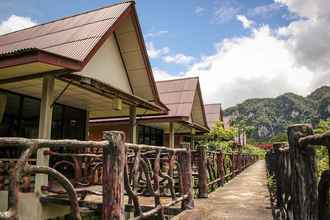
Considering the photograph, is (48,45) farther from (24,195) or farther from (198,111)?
(198,111)

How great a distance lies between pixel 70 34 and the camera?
27.6 ft

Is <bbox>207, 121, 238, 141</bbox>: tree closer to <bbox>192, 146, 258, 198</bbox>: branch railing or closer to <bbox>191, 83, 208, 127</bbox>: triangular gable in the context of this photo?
<bbox>191, 83, 208, 127</bbox>: triangular gable

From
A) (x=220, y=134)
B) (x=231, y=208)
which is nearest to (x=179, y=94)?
(x=220, y=134)

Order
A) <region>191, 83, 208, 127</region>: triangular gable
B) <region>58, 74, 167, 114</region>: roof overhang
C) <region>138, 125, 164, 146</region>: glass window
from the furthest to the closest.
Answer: <region>191, 83, 208, 127</region>: triangular gable, <region>138, 125, 164, 146</region>: glass window, <region>58, 74, 167, 114</region>: roof overhang

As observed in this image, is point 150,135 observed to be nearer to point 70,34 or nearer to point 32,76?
point 70,34

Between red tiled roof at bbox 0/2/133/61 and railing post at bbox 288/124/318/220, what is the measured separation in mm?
5045

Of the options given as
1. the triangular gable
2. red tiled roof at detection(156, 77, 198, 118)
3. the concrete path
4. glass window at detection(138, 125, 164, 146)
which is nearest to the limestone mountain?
the triangular gable

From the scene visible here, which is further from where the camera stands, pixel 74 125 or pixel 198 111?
pixel 198 111

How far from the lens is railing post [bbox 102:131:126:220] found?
9.77ft

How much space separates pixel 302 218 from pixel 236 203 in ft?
14.9

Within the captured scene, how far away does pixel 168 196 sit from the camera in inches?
269

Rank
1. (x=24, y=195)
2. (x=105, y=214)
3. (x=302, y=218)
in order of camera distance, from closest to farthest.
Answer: (x=302, y=218), (x=105, y=214), (x=24, y=195)

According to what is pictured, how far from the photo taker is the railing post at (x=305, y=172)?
2176 mm

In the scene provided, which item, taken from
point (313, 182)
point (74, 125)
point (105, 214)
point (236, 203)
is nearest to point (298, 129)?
point (313, 182)
